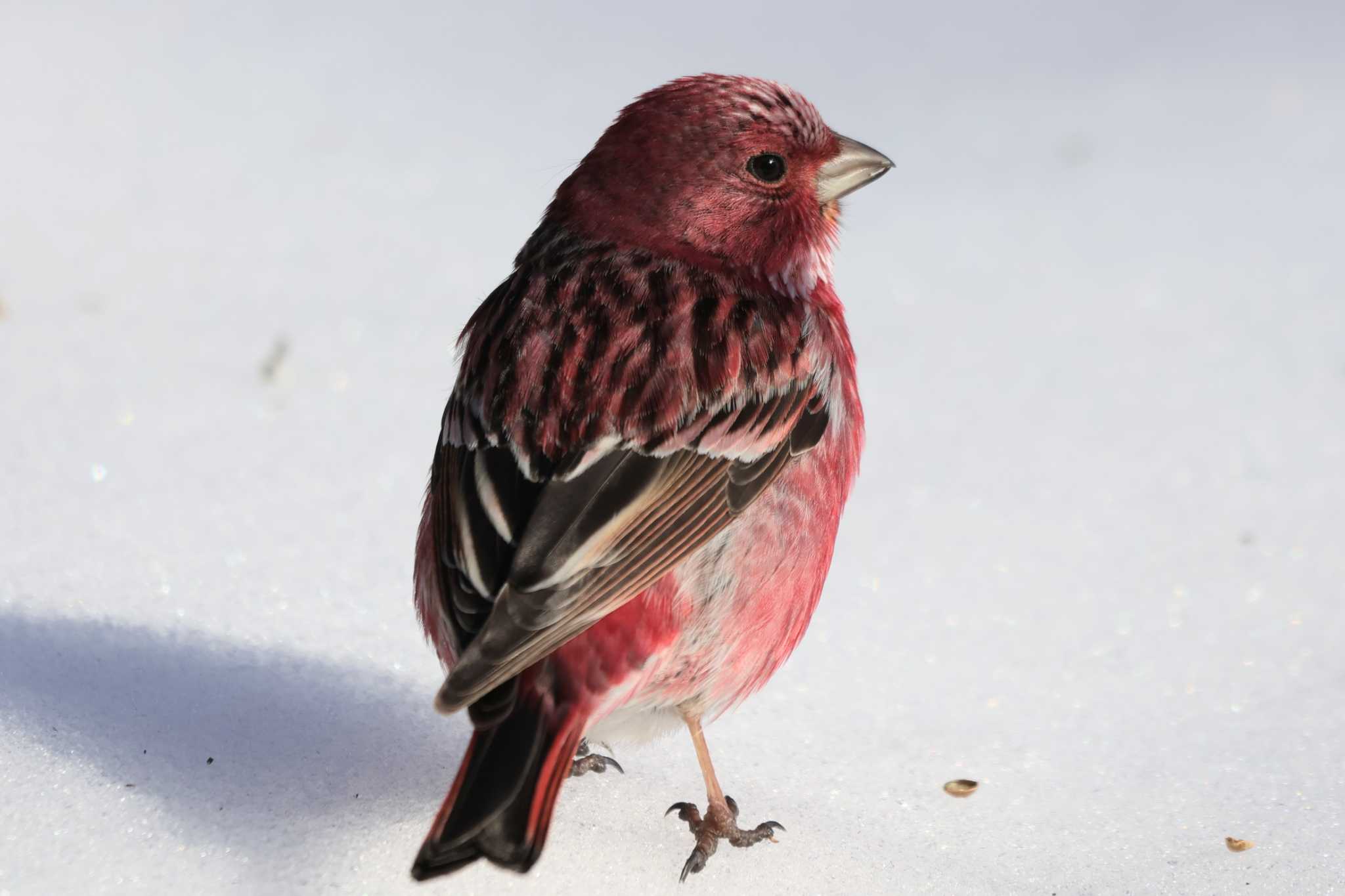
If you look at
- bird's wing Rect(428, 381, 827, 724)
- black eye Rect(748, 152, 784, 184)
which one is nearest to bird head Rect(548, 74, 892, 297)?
black eye Rect(748, 152, 784, 184)

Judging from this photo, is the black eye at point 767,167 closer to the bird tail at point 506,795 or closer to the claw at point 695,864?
the bird tail at point 506,795

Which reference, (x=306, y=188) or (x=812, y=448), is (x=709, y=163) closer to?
(x=812, y=448)

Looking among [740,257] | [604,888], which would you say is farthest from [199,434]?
[604,888]

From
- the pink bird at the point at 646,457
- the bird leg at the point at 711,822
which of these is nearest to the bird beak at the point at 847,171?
the pink bird at the point at 646,457

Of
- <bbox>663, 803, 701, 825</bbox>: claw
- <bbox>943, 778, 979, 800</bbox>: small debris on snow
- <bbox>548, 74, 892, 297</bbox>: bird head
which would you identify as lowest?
<bbox>663, 803, 701, 825</bbox>: claw

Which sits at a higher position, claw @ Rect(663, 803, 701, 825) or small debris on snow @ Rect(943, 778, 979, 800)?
small debris on snow @ Rect(943, 778, 979, 800)

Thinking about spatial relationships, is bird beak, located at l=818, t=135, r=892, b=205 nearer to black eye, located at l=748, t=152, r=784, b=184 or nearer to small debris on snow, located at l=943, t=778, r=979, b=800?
black eye, located at l=748, t=152, r=784, b=184
